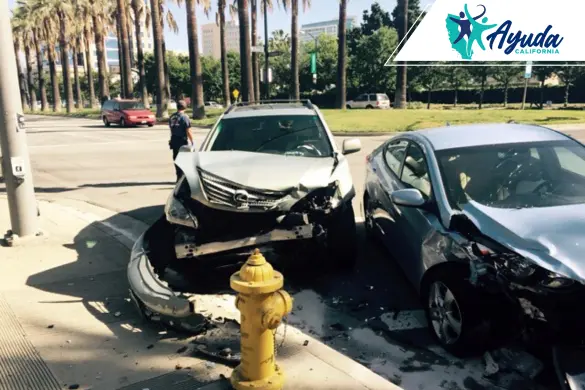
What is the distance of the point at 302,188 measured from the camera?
4.95m

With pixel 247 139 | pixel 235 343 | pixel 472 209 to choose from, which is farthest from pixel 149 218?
pixel 472 209

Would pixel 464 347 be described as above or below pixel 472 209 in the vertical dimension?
below

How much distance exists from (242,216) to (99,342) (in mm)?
1624

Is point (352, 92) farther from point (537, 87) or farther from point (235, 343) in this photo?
point (235, 343)

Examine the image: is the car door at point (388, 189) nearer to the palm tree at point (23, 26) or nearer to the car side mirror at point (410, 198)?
the car side mirror at point (410, 198)

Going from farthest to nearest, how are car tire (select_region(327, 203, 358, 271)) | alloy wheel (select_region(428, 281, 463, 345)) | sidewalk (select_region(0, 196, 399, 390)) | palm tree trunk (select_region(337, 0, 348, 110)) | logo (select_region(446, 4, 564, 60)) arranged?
logo (select_region(446, 4, 564, 60)), palm tree trunk (select_region(337, 0, 348, 110)), car tire (select_region(327, 203, 358, 271)), alloy wheel (select_region(428, 281, 463, 345)), sidewalk (select_region(0, 196, 399, 390))

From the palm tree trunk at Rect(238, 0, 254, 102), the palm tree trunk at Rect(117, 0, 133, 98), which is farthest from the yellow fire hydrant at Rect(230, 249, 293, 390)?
the palm tree trunk at Rect(117, 0, 133, 98)

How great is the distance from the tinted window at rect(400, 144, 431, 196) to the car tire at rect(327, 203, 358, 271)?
0.65 meters

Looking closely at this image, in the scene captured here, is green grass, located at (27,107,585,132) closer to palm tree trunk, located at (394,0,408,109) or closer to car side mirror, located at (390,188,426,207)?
palm tree trunk, located at (394,0,408,109)

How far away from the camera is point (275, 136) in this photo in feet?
21.7

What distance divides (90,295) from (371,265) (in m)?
2.89

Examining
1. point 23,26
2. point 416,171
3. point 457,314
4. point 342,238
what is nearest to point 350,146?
point 416,171

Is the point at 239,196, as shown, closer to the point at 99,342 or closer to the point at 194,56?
the point at 99,342

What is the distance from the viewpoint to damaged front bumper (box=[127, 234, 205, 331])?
3.95 m
